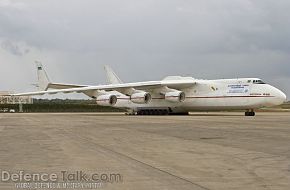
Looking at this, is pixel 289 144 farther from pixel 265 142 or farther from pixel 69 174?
pixel 69 174

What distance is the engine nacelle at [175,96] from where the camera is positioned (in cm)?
4712

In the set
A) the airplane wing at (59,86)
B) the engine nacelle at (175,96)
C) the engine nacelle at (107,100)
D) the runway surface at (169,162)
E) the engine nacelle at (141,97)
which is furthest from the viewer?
the airplane wing at (59,86)

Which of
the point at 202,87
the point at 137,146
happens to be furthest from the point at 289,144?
the point at 202,87

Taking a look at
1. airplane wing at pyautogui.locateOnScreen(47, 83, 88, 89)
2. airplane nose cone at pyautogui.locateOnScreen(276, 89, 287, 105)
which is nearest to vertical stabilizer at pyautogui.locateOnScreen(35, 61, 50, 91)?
airplane wing at pyautogui.locateOnScreen(47, 83, 88, 89)

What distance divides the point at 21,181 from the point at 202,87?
40721 mm

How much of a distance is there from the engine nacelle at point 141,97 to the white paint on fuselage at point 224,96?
79.1 inches

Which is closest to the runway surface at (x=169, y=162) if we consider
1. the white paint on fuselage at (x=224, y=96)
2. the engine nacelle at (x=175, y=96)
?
the white paint on fuselage at (x=224, y=96)

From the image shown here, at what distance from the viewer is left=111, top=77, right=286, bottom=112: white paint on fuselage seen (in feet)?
143

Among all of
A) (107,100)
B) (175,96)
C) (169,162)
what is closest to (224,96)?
Result: (175,96)

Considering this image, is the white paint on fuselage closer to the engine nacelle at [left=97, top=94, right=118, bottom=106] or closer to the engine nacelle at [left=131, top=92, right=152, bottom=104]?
the engine nacelle at [left=131, top=92, right=152, bottom=104]

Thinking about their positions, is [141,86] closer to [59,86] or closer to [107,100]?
[107,100]

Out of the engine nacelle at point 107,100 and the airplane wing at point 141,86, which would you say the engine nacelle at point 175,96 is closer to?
the airplane wing at point 141,86

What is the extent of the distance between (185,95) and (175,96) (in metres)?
1.83

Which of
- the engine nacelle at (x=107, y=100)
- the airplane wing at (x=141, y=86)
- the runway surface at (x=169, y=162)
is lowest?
the runway surface at (x=169, y=162)
